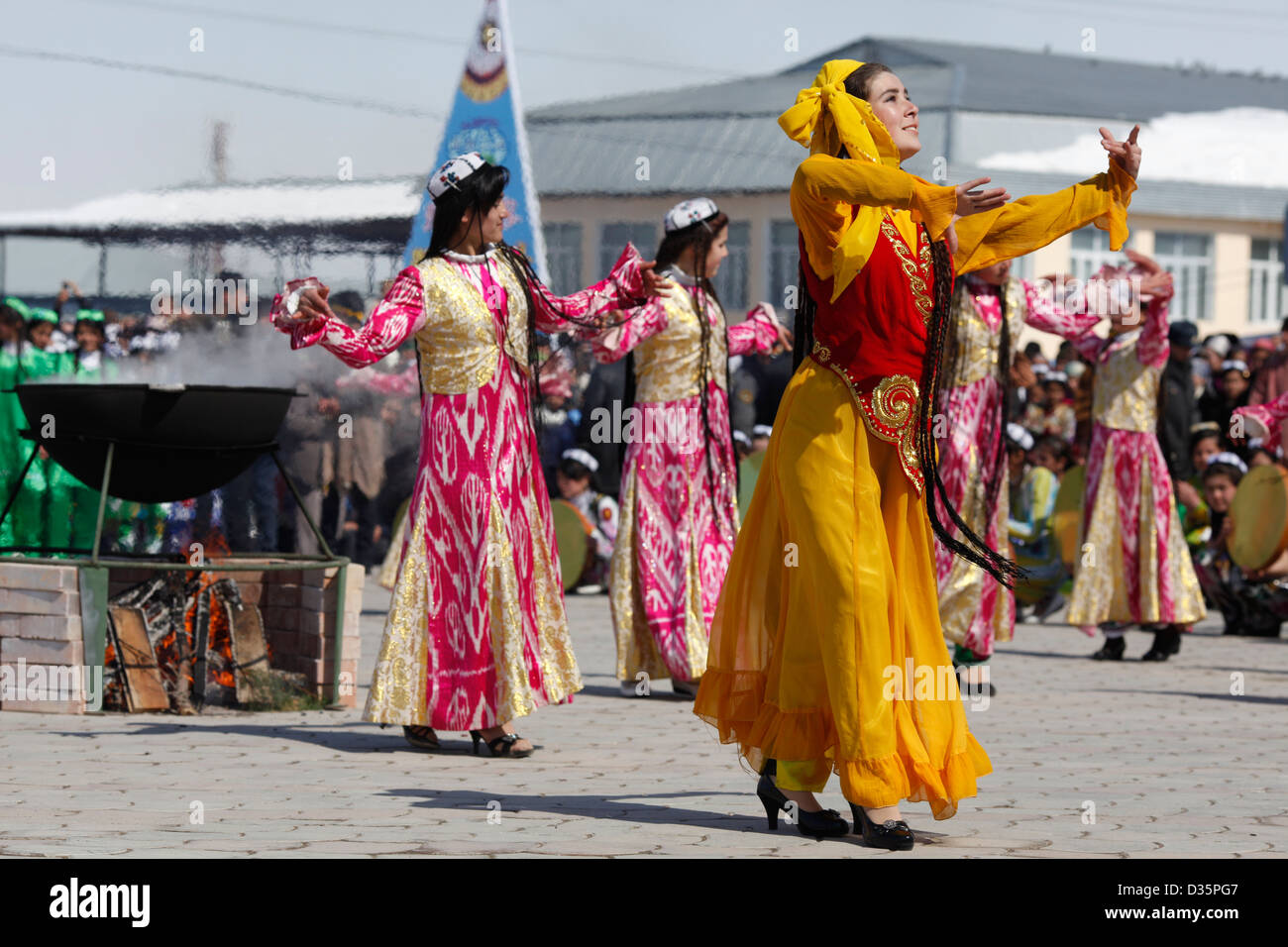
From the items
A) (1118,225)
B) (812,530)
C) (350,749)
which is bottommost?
(350,749)

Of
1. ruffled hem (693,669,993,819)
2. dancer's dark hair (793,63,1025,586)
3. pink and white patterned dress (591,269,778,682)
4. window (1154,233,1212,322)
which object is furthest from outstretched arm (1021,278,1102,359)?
window (1154,233,1212,322)

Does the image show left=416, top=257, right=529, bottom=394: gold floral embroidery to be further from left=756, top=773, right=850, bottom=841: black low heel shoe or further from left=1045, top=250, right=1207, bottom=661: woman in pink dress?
left=1045, top=250, right=1207, bottom=661: woman in pink dress

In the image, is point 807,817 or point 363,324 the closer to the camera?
point 807,817

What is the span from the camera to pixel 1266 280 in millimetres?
39344

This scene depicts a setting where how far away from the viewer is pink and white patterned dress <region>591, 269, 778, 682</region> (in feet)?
30.0

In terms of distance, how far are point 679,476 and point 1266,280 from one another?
107 ft

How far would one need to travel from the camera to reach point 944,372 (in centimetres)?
935

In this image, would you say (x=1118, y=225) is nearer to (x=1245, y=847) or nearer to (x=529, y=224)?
(x=1245, y=847)

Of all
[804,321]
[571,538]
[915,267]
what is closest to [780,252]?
[571,538]

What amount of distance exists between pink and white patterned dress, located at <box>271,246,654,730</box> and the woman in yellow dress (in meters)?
1.73

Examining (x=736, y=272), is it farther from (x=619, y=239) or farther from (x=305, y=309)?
(x=305, y=309)
